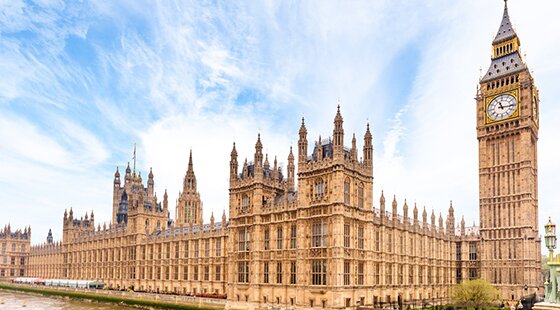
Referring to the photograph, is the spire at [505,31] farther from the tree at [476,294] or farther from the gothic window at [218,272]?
the gothic window at [218,272]

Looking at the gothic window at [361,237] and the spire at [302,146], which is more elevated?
the spire at [302,146]

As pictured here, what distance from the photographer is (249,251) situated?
76812 millimetres

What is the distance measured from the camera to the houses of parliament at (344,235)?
6694cm

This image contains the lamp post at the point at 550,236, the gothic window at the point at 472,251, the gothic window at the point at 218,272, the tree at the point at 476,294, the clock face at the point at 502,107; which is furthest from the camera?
the gothic window at the point at 472,251

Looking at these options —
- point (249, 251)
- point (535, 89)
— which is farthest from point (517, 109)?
point (249, 251)

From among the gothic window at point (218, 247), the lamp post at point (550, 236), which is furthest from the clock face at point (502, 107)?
the gothic window at point (218, 247)

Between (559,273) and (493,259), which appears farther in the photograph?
(493,259)

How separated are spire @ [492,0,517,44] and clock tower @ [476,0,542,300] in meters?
0.20

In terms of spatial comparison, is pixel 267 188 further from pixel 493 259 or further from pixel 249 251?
pixel 493 259

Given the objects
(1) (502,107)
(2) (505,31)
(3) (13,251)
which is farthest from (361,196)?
(3) (13,251)

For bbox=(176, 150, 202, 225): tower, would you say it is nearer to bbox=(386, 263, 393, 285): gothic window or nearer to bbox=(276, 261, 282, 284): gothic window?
bbox=(276, 261, 282, 284): gothic window

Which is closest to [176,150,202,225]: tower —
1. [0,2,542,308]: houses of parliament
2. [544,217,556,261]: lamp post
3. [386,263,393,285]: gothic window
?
[0,2,542,308]: houses of parliament

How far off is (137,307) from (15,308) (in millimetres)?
23946

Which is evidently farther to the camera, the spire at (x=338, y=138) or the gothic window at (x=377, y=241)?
the gothic window at (x=377, y=241)
